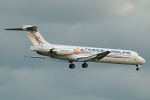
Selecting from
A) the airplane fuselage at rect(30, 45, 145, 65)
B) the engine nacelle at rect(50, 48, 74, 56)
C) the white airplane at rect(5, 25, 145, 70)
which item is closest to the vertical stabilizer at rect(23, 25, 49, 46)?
the white airplane at rect(5, 25, 145, 70)

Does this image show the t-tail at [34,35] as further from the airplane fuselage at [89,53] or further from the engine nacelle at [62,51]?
the engine nacelle at [62,51]

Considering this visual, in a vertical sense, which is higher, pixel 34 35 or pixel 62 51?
pixel 34 35

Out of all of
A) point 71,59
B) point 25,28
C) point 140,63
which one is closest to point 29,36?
point 25,28

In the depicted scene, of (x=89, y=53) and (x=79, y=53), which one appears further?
(x=89, y=53)

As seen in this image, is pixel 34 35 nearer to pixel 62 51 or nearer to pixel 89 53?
pixel 62 51

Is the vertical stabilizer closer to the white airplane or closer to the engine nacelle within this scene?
the white airplane

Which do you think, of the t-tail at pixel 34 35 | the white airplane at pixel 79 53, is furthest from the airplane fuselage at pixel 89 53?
the t-tail at pixel 34 35

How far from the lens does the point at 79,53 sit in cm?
7438

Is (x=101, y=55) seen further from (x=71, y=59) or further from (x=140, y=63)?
(x=140, y=63)

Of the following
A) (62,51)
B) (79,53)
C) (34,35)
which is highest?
(34,35)

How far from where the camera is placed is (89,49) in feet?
249

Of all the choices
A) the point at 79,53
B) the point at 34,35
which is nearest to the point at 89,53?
the point at 79,53

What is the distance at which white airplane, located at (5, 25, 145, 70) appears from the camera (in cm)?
6931

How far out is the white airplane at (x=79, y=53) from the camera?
227ft
